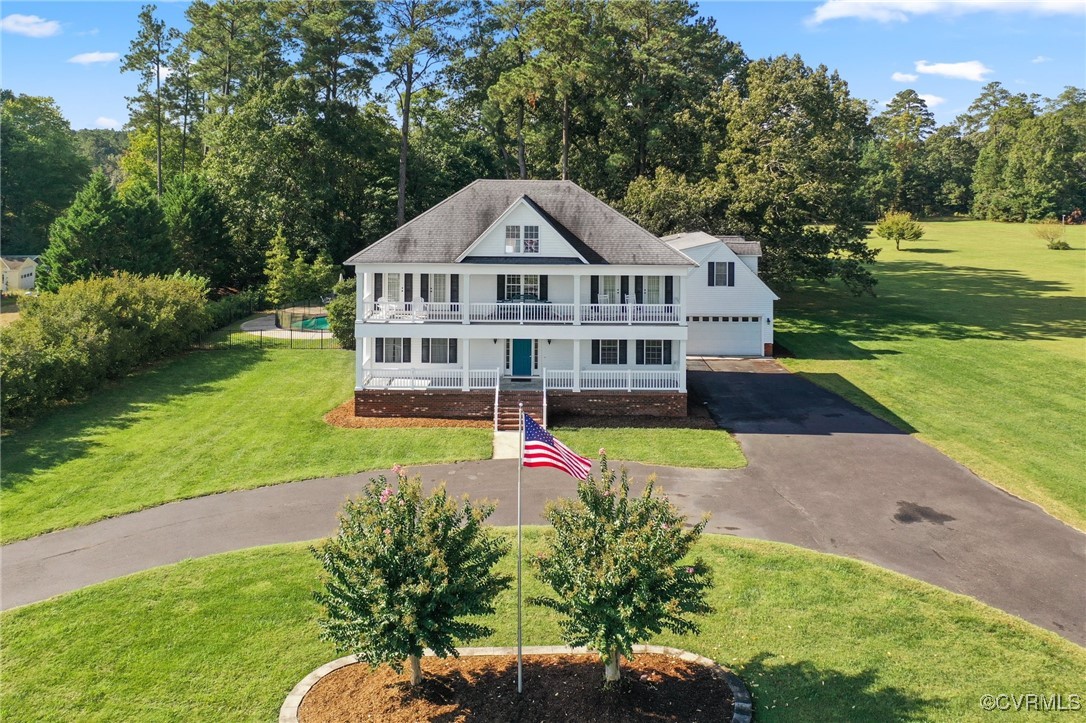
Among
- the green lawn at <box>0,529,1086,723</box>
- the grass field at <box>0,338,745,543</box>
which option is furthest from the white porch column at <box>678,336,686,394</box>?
the green lawn at <box>0,529,1086,723</box>

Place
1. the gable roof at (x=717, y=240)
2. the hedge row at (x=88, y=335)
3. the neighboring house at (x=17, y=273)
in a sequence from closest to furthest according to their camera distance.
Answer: the hedge row at (x=88, y=335) → the gable roof at (x=717, y=240) → the neighboring house at (x=17, y=273)

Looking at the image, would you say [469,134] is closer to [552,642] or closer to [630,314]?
[630,314]

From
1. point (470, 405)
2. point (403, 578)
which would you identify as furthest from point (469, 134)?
point (403, 578)

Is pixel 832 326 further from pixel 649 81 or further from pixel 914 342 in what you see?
pixel 649 81

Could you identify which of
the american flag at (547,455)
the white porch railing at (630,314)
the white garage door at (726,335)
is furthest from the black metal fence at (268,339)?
the american flag at (547,455)

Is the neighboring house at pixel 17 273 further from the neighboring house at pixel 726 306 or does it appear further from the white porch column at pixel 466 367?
the neighboring house at pixel 726 306

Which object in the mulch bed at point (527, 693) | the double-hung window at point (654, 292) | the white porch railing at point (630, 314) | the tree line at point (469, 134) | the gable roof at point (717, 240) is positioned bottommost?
the mulch bed at point (527, 693)

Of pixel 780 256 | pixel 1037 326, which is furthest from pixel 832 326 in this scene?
pixel 1037 326
